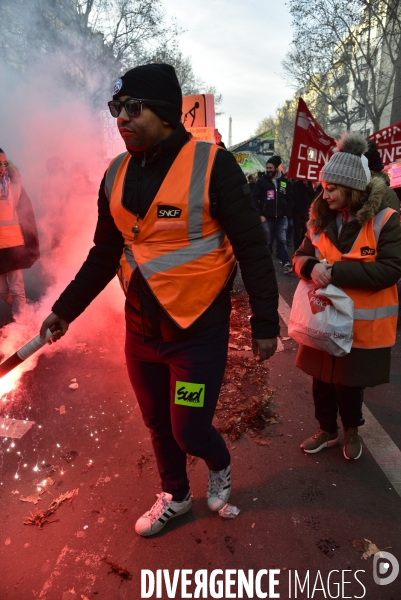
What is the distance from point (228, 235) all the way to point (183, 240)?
0.21 metres

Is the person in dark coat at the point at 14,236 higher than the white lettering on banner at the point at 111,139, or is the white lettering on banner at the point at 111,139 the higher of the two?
the white lettering on banner at the point at 111,139

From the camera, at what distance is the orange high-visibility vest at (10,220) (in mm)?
5617

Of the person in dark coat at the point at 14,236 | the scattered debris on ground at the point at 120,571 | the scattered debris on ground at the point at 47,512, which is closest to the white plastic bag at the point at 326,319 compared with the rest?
the scattered debris on ground at the point at 120,571

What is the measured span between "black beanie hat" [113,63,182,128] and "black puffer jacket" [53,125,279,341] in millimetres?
103

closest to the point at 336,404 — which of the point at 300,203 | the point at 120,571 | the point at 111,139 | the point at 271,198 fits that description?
the point at 120,571

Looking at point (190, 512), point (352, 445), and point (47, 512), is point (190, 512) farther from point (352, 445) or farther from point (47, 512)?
point (352, 445)

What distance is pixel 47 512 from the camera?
98.4 inches

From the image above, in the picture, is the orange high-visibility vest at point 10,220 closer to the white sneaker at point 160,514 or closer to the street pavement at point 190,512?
the street pavement at point 190,512

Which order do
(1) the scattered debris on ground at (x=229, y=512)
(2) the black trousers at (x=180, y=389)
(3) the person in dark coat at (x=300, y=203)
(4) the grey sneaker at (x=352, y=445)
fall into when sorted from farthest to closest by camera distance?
(3) the person in dark coat at (x=300, y=203) → (4) the grey sneaker at (x=352, y=445) → (1) the scattered debris on ground at (x=229, y=512) → (2) the black trousers at (x=180, y=389)

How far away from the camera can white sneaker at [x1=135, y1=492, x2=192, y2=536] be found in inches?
91.0

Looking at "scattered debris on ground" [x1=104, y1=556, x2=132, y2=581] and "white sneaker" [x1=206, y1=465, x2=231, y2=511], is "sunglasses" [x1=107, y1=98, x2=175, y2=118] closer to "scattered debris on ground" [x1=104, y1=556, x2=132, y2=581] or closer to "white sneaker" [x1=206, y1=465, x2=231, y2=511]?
"white sneaker" [x1=206, y1=465, x2=231, y2=511]

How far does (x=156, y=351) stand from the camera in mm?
2066

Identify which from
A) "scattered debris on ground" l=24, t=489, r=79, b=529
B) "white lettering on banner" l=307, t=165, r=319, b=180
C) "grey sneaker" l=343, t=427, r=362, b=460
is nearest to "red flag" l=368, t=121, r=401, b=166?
"white lettering on banner" l=307, t=165, r=319, b=180

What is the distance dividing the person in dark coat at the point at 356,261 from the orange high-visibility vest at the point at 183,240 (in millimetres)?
887
